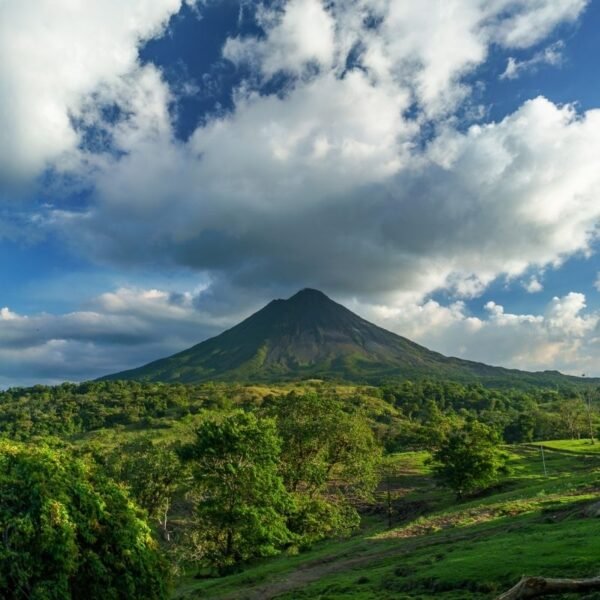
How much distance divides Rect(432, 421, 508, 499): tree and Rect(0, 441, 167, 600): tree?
50.5 m

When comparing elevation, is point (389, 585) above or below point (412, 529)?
above

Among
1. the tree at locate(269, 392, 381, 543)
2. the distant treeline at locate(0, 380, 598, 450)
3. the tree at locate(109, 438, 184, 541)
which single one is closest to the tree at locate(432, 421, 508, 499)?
the tree at locate(269, 392, 381, 543)

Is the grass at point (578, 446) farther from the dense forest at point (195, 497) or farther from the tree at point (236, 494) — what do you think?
the tree at point (236, 494)

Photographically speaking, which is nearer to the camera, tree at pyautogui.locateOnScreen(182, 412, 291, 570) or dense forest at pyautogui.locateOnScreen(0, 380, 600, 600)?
dense forest at pyautogui.locateOnScreen(0, 380, 600, 600)

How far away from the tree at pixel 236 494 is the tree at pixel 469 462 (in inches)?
1195

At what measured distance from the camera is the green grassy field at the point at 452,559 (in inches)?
795

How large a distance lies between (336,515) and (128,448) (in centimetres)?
4260

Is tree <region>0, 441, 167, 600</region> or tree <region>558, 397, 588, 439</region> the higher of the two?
tree <region>0, 441, 167, 600</region>

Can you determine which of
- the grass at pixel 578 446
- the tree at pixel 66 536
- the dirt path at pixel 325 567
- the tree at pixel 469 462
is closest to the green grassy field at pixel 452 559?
the dirt path at pixel 325 567

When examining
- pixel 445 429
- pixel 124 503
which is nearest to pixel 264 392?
pixel 445 429

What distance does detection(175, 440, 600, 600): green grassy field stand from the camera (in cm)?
2020

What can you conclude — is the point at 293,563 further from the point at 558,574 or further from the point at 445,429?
the point at 445,429

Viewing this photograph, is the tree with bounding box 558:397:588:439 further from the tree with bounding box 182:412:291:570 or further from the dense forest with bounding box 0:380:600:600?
the tree with bounding box 182:412:291:570

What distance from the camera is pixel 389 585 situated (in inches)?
934
